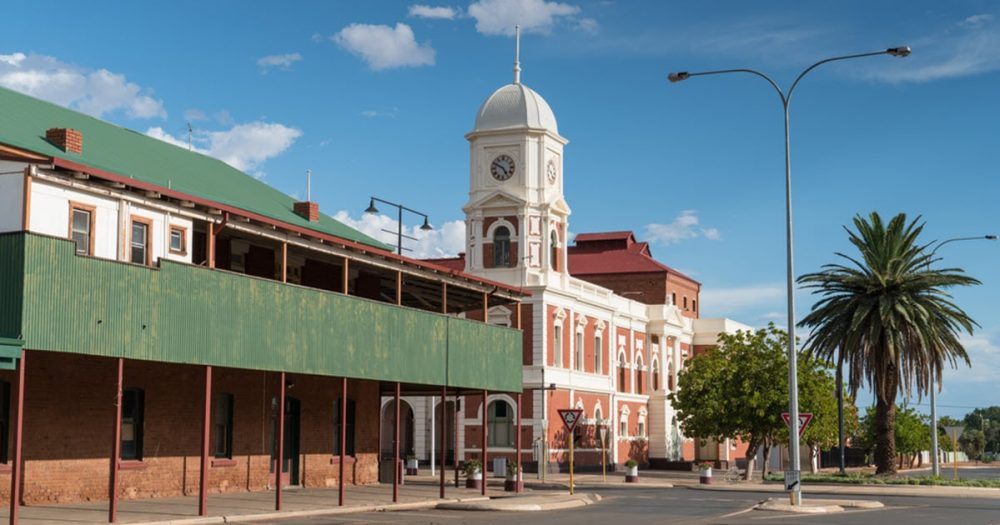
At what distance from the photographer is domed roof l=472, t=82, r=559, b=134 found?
6725 centimetres

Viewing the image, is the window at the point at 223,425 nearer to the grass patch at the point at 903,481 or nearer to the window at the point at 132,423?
the window at the point at 132,423

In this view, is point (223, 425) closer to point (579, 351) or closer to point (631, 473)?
point (631, 473)

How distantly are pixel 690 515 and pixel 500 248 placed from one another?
36989 mm

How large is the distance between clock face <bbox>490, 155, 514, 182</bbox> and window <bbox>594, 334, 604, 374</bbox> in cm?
1156

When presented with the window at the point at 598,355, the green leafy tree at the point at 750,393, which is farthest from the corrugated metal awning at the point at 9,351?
the window at the point at 598,355

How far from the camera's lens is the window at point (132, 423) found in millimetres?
32000

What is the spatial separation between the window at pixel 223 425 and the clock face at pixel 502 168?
112 ft

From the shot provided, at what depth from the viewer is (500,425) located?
67.1 m

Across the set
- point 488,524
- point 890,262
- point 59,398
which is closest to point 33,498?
point 59,398

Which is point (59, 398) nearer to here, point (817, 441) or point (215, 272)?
point (215, 272)

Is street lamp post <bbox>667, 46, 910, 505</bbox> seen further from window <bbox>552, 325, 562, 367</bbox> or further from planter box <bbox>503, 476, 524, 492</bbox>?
window <bbox>552, 325, 562, 367</bbox>

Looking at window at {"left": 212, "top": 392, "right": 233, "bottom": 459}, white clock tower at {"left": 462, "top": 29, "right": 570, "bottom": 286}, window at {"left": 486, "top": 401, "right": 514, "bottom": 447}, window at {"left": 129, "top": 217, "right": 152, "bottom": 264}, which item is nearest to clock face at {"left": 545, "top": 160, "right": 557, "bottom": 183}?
white clock tower at {"left": 462, "top": 29, "right": 570, "bottom": 286}

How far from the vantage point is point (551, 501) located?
118 ft

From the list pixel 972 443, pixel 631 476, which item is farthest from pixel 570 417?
pixel 972 443
